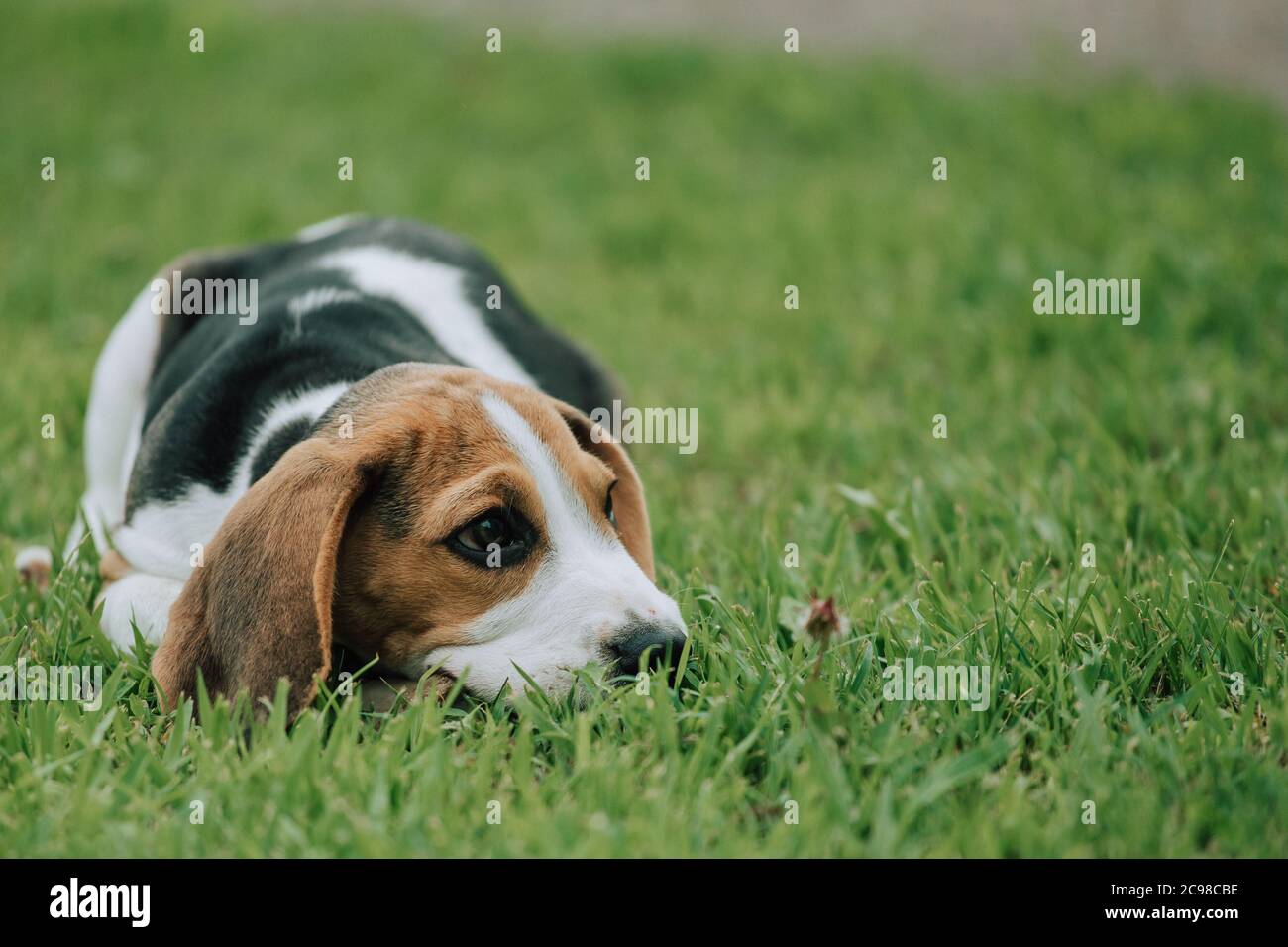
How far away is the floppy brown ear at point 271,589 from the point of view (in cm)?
320

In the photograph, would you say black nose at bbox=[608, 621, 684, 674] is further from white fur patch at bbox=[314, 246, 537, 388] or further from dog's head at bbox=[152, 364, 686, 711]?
white fur patch at bbox=[314, 246, 537, 388]

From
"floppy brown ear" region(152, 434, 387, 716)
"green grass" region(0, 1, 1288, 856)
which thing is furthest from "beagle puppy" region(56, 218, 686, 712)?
"green grass" region(0, 1, 1288, 856)

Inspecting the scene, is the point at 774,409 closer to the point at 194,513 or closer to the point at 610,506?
the point at 610,506

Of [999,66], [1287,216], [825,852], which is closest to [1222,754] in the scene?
[825,852]

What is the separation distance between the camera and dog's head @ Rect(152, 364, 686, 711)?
3.23 metres

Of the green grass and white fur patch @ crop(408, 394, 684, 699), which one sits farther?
white fur patch @ crop(408, 394, 684, 699)

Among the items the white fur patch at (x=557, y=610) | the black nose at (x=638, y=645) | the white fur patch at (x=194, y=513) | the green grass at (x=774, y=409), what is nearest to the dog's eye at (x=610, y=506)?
the white fur patch at (x=557, y=610)

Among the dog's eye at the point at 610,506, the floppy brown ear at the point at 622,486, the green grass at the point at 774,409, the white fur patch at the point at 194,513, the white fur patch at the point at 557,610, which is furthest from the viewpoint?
the floppy brown ear at the point at 622,486

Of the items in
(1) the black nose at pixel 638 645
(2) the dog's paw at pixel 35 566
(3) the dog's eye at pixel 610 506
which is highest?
(3) the dog's eye at pixel 610 506

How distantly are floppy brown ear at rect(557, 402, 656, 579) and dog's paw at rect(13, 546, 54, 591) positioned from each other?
1870 millimetres

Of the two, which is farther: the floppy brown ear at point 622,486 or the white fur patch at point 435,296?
the white fur patch at point 435,296

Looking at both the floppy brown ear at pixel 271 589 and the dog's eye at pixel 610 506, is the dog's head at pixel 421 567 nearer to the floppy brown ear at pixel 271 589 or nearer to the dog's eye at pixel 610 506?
the floppy brown ear at pixel 271 589

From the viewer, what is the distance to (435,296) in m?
5.16

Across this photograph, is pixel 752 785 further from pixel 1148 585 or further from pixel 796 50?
pixel 796 50
